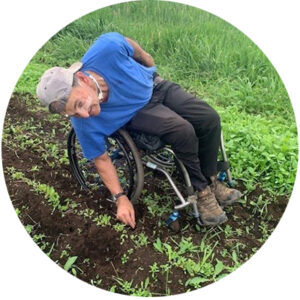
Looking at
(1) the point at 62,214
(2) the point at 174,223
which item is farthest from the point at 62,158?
(2) the point at 174,223

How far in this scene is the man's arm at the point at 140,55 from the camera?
232 cm

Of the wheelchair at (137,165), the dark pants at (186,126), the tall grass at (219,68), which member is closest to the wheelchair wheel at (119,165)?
the wheelchair at (137,165)

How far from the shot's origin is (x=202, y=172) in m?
2.44

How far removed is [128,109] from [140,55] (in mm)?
320

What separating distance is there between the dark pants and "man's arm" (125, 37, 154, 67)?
13 cm

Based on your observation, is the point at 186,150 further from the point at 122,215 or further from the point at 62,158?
the point at 62,158

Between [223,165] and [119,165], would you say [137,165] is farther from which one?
[223,165]

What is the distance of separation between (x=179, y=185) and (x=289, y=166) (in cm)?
63

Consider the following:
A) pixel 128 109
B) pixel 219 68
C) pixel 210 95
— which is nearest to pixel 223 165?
pixel 210 95

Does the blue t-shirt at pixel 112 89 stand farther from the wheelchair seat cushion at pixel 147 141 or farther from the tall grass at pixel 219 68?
the tall grass at pixel 219 68

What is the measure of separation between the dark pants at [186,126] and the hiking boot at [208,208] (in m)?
0.06

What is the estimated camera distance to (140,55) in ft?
7.73

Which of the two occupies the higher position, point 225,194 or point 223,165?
point 223,165

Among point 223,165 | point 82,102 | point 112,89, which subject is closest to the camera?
point 82,102
